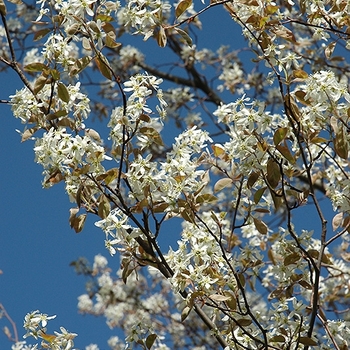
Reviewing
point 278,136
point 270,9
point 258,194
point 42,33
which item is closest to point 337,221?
point 258,194

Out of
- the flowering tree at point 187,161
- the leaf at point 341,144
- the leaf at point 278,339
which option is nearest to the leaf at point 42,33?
the flowering tree at point 187,161

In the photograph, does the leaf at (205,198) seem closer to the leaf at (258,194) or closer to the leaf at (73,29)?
the leaf at (258,194)

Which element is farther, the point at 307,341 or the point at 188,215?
the point at 188,215

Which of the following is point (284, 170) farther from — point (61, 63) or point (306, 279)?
point (61, 63)

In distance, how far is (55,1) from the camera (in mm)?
2361

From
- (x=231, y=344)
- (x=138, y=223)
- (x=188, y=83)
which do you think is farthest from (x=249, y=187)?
(x=188, y=83)

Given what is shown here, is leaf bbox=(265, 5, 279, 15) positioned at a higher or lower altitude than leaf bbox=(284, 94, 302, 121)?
higher

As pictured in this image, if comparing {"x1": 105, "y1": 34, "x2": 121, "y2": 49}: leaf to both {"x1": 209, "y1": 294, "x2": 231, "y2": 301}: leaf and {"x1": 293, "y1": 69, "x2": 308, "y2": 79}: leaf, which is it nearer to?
{"x1": 293, "y1": 69, "x2": 308, "y2": 79}: leaf

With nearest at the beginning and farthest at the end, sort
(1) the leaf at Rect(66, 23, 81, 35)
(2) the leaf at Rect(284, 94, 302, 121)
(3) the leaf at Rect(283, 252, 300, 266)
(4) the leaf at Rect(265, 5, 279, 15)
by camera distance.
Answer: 1. (1) the leaf at Rect(66, 23, 81, 35)
2. (2) the leaf at Rect(284, 94, 302, 121)
3. (4) the leaf at Rect(265, 5, 279, 15)
4. (3) the leaf at Rect(283, 252, 300, 266)

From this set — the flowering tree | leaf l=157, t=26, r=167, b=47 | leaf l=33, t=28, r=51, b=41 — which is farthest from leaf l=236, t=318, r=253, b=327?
leaf l=33, t=28, r=51, b=41

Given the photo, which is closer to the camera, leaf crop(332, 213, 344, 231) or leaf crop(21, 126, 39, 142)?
leaf crop(21, 126, 39, 142)

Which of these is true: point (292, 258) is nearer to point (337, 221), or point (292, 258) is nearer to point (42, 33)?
point (337, 221)

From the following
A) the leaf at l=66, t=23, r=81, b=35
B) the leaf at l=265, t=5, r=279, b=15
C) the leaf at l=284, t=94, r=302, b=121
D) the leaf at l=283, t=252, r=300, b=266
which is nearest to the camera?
the leaf at l=66, t=23, r=81, b=35

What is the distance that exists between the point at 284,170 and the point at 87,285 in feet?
18.7
